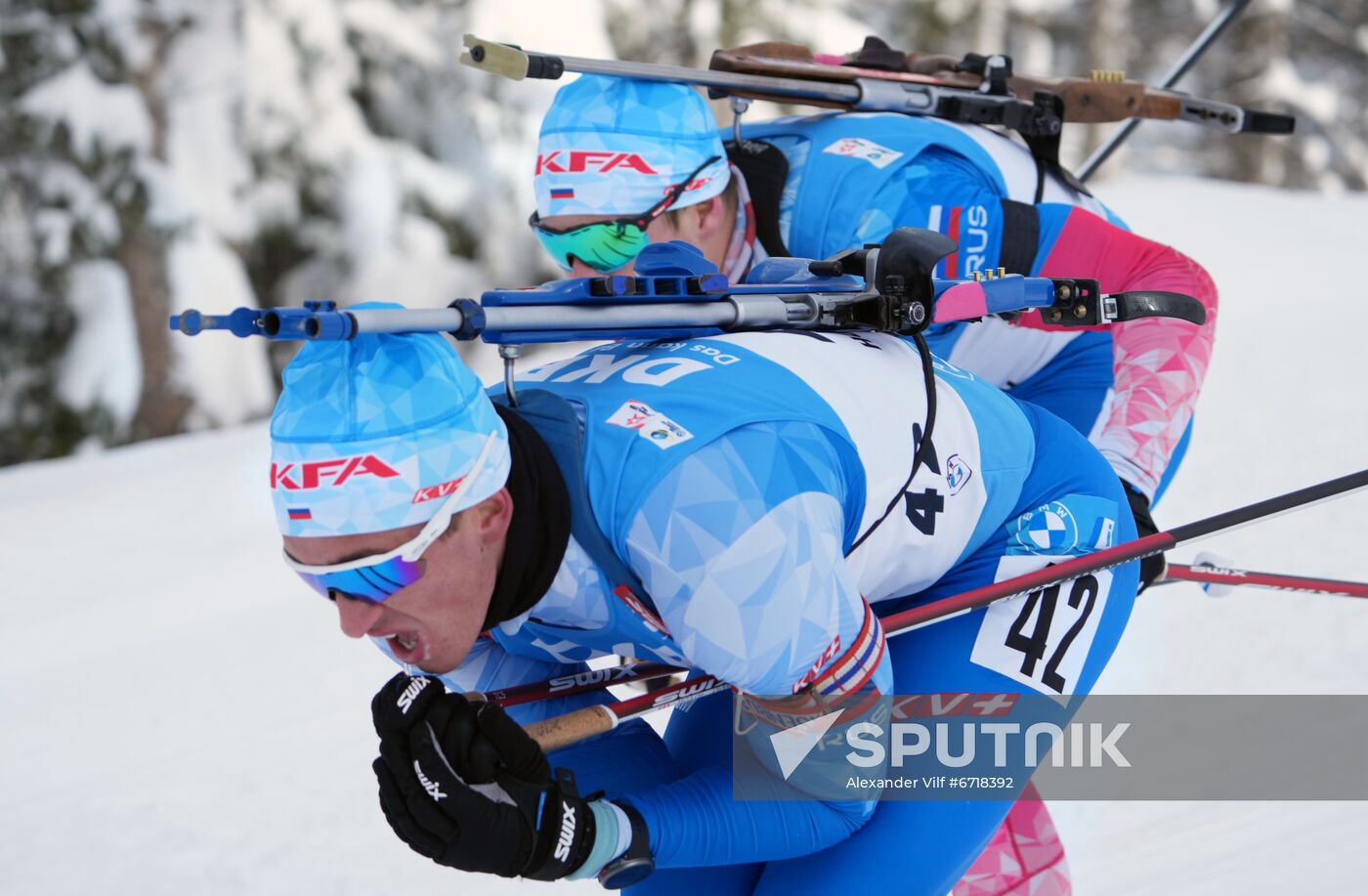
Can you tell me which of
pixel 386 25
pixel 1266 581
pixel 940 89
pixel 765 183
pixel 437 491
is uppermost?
pixel 386 25

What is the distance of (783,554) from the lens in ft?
5.84

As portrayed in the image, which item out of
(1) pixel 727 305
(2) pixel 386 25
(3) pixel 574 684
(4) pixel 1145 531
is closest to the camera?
(1) pixel 727 305

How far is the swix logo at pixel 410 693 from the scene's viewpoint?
71.3 inches

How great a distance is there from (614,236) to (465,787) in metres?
1.46

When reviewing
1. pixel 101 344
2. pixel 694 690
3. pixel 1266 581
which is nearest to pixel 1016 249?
pixel 1266 581

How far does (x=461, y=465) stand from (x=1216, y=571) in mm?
1794

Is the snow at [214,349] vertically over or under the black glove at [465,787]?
under

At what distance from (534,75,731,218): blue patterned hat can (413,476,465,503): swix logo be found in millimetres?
1269

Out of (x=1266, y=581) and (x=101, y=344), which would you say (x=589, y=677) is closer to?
Result: (x=1266, y=581)

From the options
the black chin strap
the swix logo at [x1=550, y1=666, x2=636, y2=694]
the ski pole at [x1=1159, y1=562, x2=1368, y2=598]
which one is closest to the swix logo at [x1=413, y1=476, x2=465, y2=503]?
the black chin strap

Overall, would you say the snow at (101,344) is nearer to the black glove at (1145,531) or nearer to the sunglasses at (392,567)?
the black glove at (1145,531)

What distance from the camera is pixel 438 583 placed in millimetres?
1855

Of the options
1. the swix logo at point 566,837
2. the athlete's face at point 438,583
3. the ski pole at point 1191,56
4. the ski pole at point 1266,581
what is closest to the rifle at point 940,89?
the ski pole at point 1191,56

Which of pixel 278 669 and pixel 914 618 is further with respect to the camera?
pixel 278 669
